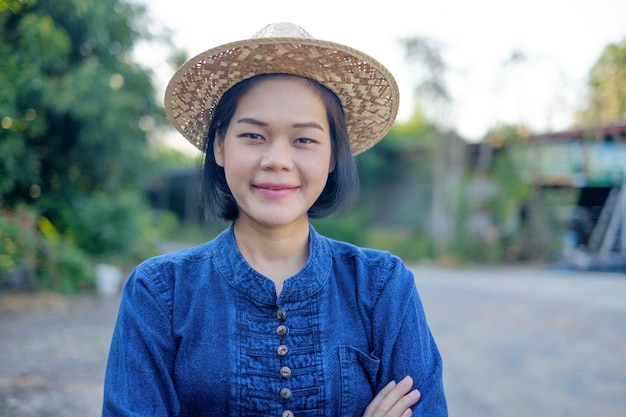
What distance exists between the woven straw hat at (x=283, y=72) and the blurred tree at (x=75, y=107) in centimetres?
474

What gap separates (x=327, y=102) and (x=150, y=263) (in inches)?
25.6

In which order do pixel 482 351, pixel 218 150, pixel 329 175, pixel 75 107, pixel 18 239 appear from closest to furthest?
pixel 218 150 < pixel 329 175 < pixel 482 351 < pixel 18 239 < pixel 75 107

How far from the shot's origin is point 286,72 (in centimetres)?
143

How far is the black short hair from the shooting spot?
1461 mm

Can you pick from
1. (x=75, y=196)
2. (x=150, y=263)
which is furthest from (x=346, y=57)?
(x=75, y=196)

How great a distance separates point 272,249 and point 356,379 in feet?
1.34

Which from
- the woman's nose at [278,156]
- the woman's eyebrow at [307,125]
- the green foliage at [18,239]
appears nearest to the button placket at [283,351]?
the woman's nose at [278,156]

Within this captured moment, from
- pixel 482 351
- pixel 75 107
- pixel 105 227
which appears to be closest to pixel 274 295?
pixel 482 351

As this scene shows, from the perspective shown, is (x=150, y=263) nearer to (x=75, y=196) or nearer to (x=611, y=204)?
(x=75, y=196)

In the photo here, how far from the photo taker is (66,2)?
21.6ft

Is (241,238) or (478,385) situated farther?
(478,385)

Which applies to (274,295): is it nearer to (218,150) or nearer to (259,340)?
(259,340)

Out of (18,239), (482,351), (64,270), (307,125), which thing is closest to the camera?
(307,125)

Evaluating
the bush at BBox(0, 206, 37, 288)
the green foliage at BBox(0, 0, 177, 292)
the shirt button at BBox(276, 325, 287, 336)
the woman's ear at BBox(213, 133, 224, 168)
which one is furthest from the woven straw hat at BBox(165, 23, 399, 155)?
the bush at BBox(0, 206, 37, 288)
